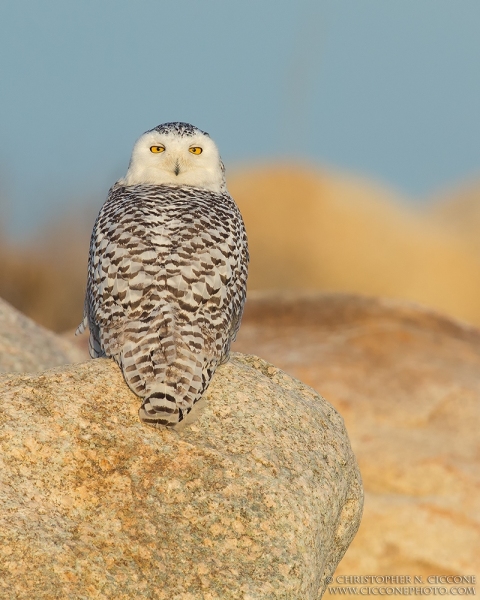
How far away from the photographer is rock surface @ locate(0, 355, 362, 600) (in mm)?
4891

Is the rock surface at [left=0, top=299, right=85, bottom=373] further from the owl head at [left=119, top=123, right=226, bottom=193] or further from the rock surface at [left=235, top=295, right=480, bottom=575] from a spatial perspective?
the rock surface at [left=235, top=295, right=480, bottom=575]

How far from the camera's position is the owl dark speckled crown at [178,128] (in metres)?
7.65

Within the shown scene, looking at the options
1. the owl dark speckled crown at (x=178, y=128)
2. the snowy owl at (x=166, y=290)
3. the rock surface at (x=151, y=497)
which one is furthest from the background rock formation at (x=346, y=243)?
the rock surface at (x=151, y=497)

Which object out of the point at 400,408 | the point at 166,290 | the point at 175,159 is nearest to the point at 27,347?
the point at 175,159

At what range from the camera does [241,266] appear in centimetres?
679

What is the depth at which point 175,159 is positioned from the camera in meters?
7.51

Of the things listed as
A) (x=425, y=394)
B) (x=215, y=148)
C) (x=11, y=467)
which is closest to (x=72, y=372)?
(x=11, y=467)

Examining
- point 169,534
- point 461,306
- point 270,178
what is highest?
point 169,534

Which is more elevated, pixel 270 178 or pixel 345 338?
pixel 345 338

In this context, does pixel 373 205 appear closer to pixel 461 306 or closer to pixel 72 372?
pixel 461 306

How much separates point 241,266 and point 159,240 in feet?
2.82

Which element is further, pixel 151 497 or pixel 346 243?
pixel 346 243

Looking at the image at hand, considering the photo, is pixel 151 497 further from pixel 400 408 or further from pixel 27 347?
pixel 400 408

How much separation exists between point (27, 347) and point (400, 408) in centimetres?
454
